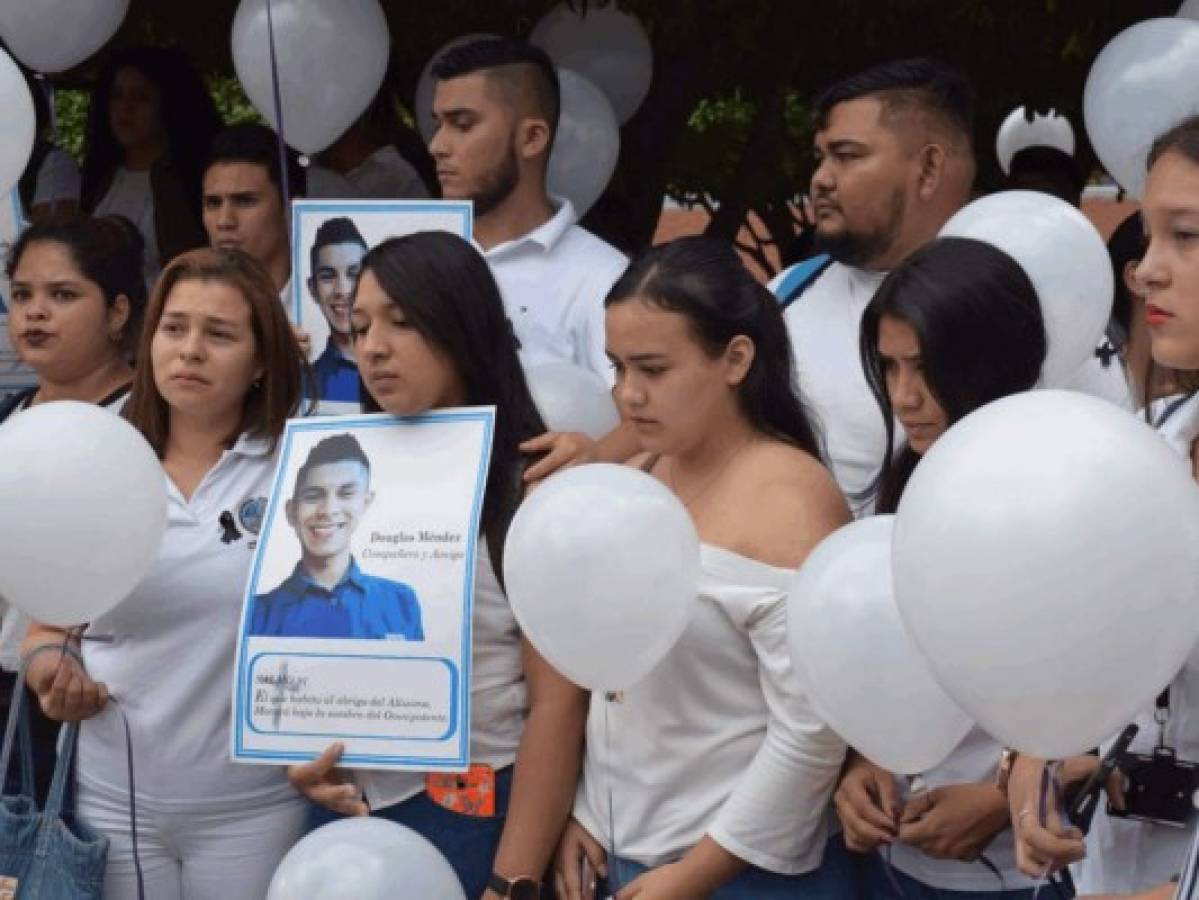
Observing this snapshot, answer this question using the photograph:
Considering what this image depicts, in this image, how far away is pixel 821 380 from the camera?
4.12 m

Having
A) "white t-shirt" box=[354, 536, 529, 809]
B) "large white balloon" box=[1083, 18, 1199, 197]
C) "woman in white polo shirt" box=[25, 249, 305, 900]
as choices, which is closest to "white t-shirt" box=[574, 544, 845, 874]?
"white t-shirt" box=[354, 536, 529, 809]

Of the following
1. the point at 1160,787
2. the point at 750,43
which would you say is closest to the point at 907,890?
the point at 1160,787

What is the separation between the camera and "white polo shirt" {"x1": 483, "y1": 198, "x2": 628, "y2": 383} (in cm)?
471

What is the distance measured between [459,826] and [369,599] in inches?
15.7

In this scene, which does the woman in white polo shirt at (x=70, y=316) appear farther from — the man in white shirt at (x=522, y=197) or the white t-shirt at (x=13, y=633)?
the man in white shirt at (x=522, y=197)

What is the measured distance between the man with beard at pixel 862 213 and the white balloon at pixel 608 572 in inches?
30.9

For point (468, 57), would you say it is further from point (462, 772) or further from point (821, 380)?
point (462, 772)

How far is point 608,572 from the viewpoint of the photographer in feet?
10.9

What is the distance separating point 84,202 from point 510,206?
171cm

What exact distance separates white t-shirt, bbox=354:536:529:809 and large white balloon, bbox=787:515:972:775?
700 millimetres

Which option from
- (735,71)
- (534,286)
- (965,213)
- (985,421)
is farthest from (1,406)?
(735,71)

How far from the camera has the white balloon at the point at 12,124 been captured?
15.1ft

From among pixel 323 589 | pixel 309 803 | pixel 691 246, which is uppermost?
pixel 691 246

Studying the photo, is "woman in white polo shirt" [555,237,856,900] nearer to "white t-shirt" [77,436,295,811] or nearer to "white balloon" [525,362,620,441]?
"white balloon" [525,362,620,441]
